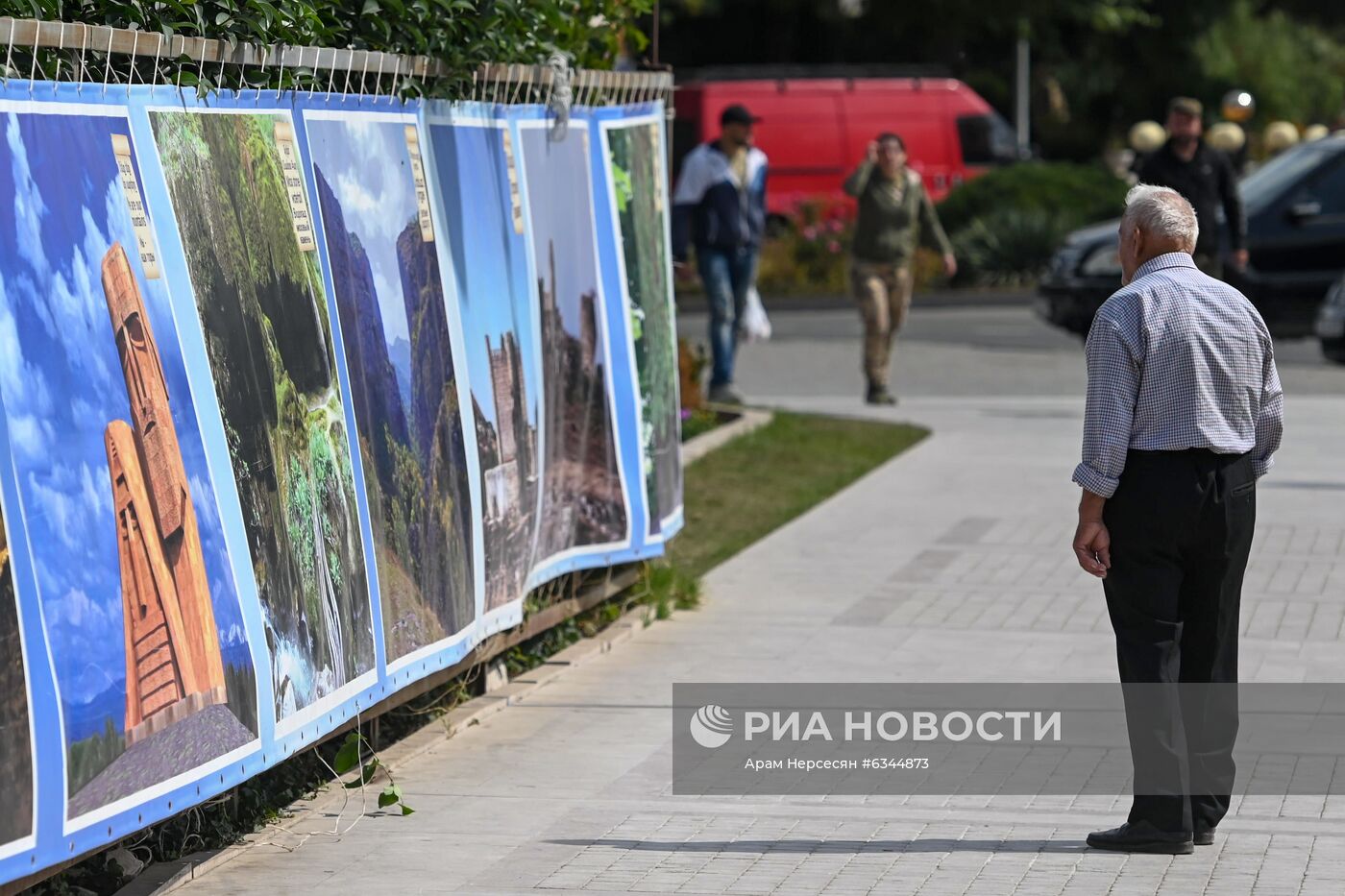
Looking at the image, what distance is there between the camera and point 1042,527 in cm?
1113

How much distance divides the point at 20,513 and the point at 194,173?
1.19m

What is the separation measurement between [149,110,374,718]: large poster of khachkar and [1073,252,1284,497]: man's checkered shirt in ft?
6.12

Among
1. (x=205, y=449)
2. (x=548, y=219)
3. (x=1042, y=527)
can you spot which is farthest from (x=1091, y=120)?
(x=205, y=449)

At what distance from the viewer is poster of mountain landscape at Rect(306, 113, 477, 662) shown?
20.1 ft

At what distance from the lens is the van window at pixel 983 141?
1259 inches

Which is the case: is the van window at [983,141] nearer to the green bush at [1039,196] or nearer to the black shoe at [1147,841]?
the green bush at [1039,196]

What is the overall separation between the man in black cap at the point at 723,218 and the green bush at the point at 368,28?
6098 millimetres

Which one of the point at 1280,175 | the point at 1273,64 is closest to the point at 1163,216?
the point at 1280,175

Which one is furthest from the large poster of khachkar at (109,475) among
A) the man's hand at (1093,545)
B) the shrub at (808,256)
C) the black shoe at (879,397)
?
the shrub at (808,256)
